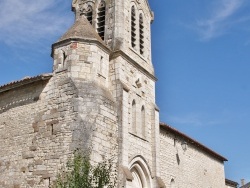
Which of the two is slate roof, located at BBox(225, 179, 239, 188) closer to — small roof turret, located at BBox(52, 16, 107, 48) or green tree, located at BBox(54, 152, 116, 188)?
small roof turret, located at BBox(52, 16, 107, 48)

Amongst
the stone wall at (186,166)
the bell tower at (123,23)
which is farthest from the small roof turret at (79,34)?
the stone wall at (186,166)

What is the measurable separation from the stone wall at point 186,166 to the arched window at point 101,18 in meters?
5.80

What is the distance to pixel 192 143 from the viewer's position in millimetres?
21906

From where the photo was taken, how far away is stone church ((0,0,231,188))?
13.0 m

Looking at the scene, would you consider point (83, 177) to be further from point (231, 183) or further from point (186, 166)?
point (231, 183)

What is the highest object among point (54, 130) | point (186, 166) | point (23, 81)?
point (23, 81)

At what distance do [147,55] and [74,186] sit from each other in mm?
9386

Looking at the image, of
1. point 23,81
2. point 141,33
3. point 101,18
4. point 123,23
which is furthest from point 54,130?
point 141,33

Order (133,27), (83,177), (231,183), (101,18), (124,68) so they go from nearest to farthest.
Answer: (83,177)
(124,68)
(101,18)
(133,27)
(231,183)

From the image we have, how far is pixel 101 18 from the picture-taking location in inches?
682

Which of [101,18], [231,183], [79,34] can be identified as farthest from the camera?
[231,183]

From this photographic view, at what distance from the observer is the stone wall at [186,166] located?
1898 cm

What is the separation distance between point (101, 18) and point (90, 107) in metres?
5.64

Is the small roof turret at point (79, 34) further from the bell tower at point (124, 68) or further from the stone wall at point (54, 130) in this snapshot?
the stone wall at point (54, 130)
